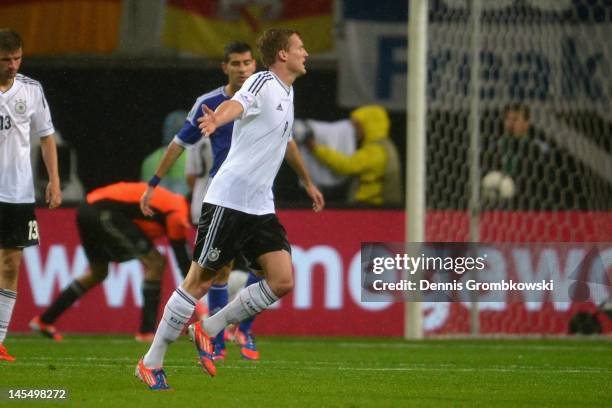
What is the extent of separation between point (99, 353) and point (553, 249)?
4.38 m

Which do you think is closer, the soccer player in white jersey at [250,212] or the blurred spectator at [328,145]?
the soccer player in white jersey at [250,212]

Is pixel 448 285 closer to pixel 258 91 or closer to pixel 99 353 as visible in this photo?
pixel 99 353

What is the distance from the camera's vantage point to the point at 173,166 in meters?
13.0

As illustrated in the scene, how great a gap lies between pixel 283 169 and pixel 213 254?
5943 mm

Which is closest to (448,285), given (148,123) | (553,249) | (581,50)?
(553,249)

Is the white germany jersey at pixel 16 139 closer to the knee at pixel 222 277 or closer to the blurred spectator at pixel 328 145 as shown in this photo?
the knee at pixel 222 277

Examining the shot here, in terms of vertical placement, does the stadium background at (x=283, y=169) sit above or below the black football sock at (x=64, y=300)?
above

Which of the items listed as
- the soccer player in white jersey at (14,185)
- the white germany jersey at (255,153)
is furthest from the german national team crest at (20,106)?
the white germany jersey at (255,153)

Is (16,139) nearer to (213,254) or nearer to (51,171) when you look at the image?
(51,171)

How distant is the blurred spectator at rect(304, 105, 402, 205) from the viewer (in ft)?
41.5

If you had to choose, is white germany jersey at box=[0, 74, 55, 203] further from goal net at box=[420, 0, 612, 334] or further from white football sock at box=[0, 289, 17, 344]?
goal net at box=[420, 0, 612, 334]

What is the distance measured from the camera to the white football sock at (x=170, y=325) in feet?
22.9

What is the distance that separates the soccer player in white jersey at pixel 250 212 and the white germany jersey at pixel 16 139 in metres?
1.59

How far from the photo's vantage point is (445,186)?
12.7m
